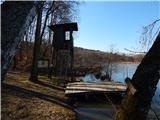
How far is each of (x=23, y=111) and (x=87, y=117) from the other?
3.14 m

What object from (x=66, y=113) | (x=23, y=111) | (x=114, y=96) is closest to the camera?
(x=23, y=111)

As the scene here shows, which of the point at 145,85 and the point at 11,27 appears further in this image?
the point at 145,85

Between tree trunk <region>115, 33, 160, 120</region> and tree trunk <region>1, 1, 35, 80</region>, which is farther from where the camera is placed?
tree trunk <region>115, 33, 160, 120</region>

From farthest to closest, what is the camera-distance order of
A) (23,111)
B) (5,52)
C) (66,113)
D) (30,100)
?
(30,100) < (66,113) < (23,111) < (5,52)

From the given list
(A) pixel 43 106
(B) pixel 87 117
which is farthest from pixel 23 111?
(B) pixel 87 117

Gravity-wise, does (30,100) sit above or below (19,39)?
below

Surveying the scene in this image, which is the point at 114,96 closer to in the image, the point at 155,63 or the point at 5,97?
the point at 5,97

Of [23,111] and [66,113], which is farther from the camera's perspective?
[66,113]

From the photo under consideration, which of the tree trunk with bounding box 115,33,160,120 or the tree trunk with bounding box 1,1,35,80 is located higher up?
the tree trunk with bounding box 1,1,35,80

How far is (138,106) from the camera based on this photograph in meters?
2.95

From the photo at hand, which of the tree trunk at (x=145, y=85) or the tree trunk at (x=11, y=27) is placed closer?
the tree trunk at (x=11, y=27)

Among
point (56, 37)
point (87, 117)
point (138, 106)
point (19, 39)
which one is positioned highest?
point (56, 37)

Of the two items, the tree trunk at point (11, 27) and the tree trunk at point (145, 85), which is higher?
the tree trunk at point (11, 27)

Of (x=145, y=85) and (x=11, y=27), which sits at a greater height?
(x=11, y=27)
